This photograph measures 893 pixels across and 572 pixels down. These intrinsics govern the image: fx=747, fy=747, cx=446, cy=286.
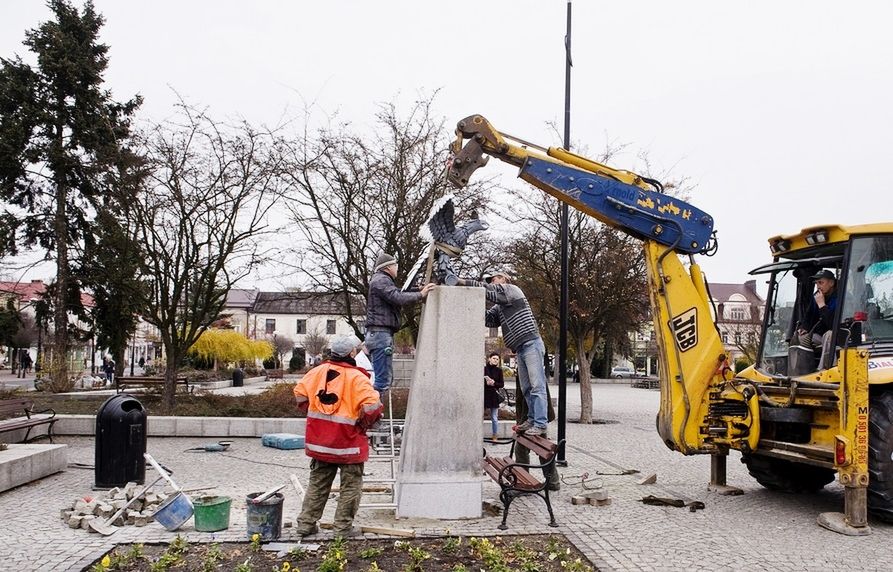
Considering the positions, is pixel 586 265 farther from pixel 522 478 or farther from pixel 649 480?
pixel 522 478

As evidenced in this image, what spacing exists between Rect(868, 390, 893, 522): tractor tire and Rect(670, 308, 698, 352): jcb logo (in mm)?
1962

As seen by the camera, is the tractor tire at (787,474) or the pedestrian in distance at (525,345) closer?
the pedestrian in distance at (525,345)

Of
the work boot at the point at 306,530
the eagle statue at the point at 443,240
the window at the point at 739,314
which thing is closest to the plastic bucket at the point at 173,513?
the work boot at the point at 306,530

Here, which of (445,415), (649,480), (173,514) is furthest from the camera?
(649,480)

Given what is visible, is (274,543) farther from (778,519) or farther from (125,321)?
(125,321)

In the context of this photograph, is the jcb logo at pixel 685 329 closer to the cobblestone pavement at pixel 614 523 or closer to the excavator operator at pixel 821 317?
the excavator operator at pixel 821 317

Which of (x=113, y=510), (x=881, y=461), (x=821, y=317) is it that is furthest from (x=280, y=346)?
(x=881, y=461)

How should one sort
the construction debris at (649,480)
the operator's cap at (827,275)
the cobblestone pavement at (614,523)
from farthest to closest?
the construction debris at (649,480) → the operator's cap at (827,275) → the cobblestone pavement at (614,523)

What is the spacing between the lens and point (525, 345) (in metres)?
8.71

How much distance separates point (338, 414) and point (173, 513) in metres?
1.89

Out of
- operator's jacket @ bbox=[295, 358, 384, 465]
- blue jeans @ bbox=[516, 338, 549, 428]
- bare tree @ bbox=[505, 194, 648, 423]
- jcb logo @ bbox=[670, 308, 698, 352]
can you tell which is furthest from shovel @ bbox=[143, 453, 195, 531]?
bare tree @ bbox=[505, 194, 648, 423]

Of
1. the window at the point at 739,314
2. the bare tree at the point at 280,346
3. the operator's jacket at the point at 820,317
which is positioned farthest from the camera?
the bare tree at the point at 280,346

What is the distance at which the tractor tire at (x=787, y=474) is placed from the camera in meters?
9.41

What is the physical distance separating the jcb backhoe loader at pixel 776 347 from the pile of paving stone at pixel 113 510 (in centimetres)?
471
